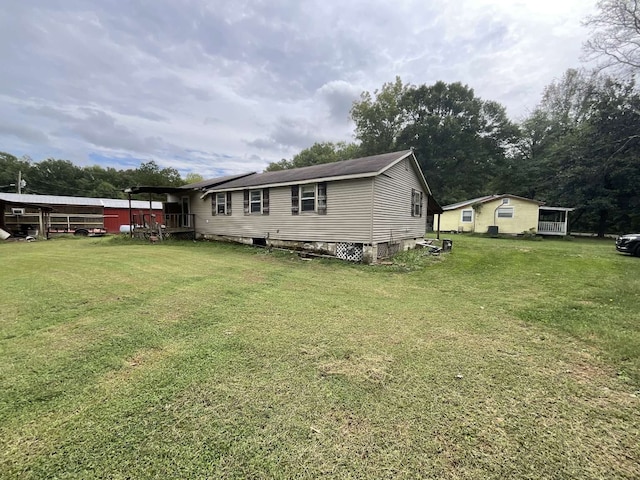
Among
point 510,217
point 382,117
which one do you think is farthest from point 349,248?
point 382,117

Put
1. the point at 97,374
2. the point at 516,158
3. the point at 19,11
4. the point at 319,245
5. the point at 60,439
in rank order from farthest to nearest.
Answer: the point at 516,158 → the point at 319,245 → the point at 19,11 → the point at 97,374 → the point at 60,439

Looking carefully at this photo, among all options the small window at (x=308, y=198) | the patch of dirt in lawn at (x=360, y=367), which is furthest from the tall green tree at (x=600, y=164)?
the patch of dirt in lawn at (x=360, y=367)

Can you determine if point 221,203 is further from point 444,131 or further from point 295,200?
point 444,131

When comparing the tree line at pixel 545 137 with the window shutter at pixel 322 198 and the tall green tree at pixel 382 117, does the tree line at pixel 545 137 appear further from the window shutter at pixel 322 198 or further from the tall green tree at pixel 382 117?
the window shutter at pixel 322 198

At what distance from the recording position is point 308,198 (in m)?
11.7

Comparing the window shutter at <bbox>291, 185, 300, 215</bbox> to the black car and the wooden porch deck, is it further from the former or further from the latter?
the black car

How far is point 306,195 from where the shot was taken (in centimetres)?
1173

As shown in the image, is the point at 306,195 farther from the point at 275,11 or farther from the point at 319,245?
the point at 275,11

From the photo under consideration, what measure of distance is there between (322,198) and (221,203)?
720 centimetres

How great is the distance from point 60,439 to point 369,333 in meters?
3.26

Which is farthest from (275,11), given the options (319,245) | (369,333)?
(369,333)

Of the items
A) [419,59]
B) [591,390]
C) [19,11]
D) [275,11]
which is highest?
[419,59]

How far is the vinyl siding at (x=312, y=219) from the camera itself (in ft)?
33.6

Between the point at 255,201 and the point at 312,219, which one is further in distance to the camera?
the point at 255,201
